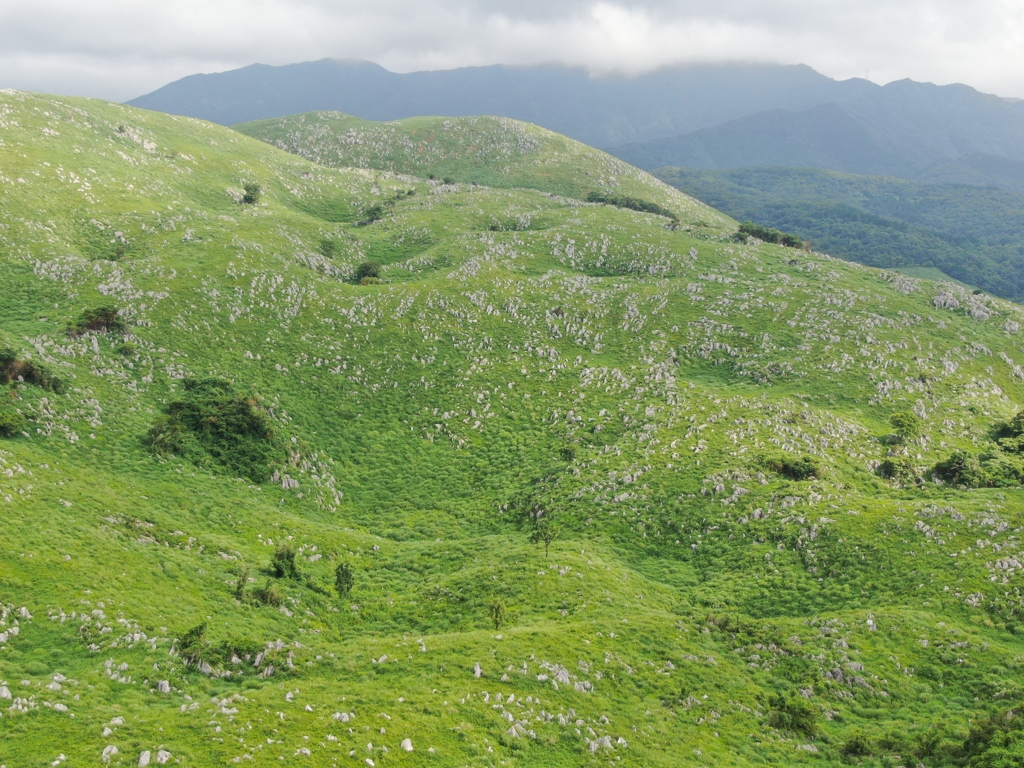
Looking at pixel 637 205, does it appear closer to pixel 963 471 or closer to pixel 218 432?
pixel 963 471

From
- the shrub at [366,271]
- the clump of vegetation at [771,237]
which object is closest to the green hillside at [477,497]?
the shrub at [366,271]

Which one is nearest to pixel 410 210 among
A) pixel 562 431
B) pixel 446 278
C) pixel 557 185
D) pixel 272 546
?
pixel 446 278

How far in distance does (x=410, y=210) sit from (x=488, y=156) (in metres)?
66.1

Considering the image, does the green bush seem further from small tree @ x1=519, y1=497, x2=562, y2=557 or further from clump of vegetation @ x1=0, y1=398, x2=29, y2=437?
clump of vegetation @ x1=0, y1=398, x2=29, y2=437

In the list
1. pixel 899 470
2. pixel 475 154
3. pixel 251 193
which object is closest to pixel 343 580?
pixel 899 470

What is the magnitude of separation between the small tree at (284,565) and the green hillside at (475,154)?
129m

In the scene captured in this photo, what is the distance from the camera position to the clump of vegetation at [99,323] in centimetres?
4875

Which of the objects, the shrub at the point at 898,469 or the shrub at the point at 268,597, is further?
the shrub at the point at 898,469

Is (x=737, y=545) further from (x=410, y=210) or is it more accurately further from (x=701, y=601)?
(x=410, y=210)

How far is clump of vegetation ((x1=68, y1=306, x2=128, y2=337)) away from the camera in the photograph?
160ft

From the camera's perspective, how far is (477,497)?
47.2 metres

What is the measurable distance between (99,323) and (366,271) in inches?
1378

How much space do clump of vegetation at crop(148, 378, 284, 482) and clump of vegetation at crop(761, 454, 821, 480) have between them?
42012 mm

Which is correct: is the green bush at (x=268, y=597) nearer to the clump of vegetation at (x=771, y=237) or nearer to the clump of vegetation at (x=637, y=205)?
the clump of vegetation at (x=771, y=237)
